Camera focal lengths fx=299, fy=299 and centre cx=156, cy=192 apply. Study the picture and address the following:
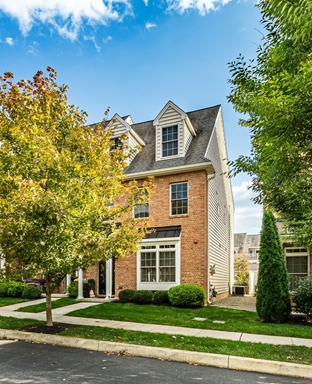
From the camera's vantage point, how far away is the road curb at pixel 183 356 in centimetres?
527

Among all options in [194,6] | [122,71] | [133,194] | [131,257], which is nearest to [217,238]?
[131,257]

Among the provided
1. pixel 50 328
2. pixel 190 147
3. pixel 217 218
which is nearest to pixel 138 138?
pixel 190 147

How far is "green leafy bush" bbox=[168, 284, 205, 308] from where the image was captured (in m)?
12.3

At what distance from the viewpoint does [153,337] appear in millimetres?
7180

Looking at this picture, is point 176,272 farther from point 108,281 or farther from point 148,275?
point 108,281

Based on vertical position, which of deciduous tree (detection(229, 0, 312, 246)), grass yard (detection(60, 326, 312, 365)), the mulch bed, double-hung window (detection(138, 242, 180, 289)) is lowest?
the mulch bed

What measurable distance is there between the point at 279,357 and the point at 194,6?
9.80 meters

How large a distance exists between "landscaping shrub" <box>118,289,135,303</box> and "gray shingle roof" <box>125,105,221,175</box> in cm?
573

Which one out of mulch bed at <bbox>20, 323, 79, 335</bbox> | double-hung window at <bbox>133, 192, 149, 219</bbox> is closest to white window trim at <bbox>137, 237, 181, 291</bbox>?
double-hung window at <bbox>133, 192, 149, 219</bbox>

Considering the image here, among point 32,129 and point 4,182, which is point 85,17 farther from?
point 4,182

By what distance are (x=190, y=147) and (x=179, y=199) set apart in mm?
2801

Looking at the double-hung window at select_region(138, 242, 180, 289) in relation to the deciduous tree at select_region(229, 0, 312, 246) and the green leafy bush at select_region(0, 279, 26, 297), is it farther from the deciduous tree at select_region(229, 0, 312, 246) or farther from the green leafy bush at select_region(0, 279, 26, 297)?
the deciduous tree at select_region(229, 0, 312, 246)

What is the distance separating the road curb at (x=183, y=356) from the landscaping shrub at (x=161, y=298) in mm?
6264

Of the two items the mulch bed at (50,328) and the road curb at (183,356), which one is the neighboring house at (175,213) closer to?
the mulch bed at (50,328)
